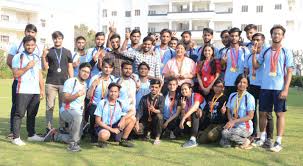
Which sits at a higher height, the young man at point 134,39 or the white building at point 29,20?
the white building at point 29,20

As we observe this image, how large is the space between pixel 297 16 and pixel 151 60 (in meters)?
35.7

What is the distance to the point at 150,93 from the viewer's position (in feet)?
21.2

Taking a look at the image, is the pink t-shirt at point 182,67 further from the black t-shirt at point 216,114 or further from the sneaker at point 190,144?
the sneaker at point 190,144

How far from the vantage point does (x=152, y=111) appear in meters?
6.34

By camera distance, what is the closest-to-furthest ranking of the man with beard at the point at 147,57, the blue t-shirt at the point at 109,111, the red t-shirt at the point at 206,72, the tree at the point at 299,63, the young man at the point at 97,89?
1. the blue t-shirt at the point at 109,111
2. the young man at the point at 97,89
3. the red t-shirt at the point at 206,72
4. the man with beard at the point at 147,57
5. the tree at the point at 299,63

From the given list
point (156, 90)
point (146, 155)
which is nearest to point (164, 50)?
point (156, 90)

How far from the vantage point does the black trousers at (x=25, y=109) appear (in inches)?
238

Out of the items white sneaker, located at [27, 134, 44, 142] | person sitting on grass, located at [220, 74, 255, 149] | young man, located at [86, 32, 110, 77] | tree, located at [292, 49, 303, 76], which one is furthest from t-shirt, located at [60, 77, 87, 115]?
tree, located at [292, 49, 303, 76]

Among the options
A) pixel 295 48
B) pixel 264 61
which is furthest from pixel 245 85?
pixel 295 48

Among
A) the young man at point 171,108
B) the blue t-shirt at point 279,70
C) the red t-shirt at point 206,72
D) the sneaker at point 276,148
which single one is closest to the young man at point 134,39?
the young man at point 171,108

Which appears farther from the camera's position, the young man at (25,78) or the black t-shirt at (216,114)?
the black t-shirt at (216,114)

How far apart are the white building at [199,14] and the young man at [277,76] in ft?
113

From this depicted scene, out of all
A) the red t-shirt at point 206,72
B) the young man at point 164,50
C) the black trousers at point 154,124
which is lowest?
the black trousers at point 154,124

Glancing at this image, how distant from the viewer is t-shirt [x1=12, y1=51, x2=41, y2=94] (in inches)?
239
